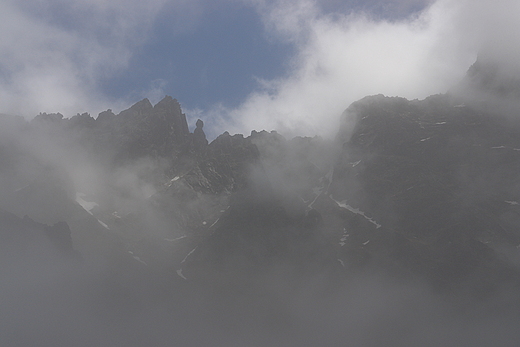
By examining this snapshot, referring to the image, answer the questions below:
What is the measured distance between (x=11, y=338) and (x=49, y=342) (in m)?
15.0

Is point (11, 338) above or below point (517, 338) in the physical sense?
below

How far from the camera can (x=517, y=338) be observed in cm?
19912

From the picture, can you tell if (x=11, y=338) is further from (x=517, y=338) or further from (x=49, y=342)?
(x=517, y=338)

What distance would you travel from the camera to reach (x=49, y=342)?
652 ft

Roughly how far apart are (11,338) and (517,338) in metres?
197

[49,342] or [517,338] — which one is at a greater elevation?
[517,338]

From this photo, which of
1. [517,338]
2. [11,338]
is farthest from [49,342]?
[517,338]

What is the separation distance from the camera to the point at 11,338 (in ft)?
620

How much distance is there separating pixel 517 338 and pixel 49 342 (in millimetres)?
186534
